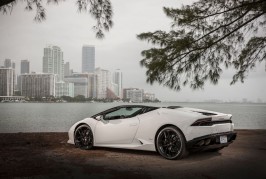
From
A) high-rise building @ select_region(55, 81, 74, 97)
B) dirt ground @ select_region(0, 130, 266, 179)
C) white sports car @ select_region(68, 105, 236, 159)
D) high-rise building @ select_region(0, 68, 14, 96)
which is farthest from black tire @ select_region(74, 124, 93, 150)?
high-rise building @ select_region(55, 81, 74, 97)

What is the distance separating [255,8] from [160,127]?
564 centimetres

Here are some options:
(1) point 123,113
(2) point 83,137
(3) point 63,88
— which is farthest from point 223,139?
(3) point 63,88

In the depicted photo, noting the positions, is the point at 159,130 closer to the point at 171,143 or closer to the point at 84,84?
the point at 171,143

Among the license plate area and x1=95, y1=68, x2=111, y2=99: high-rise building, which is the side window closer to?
the license plate area

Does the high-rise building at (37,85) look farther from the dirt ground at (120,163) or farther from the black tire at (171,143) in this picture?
the black tire at (171,143)

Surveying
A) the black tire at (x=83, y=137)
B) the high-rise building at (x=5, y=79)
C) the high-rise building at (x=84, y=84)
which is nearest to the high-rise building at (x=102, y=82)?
the high-rise building at (x=84, y=84)

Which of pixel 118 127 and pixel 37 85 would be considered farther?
pixel 37 85

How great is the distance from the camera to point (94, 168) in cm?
521

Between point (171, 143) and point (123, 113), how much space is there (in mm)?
1523

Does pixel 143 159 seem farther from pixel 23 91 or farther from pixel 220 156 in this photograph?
pixel 23 91

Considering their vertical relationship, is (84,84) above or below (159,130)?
above

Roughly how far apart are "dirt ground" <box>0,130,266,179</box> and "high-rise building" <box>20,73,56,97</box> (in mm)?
149168

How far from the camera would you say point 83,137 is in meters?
7.44

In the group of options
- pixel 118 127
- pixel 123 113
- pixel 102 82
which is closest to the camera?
pixel 118 127
